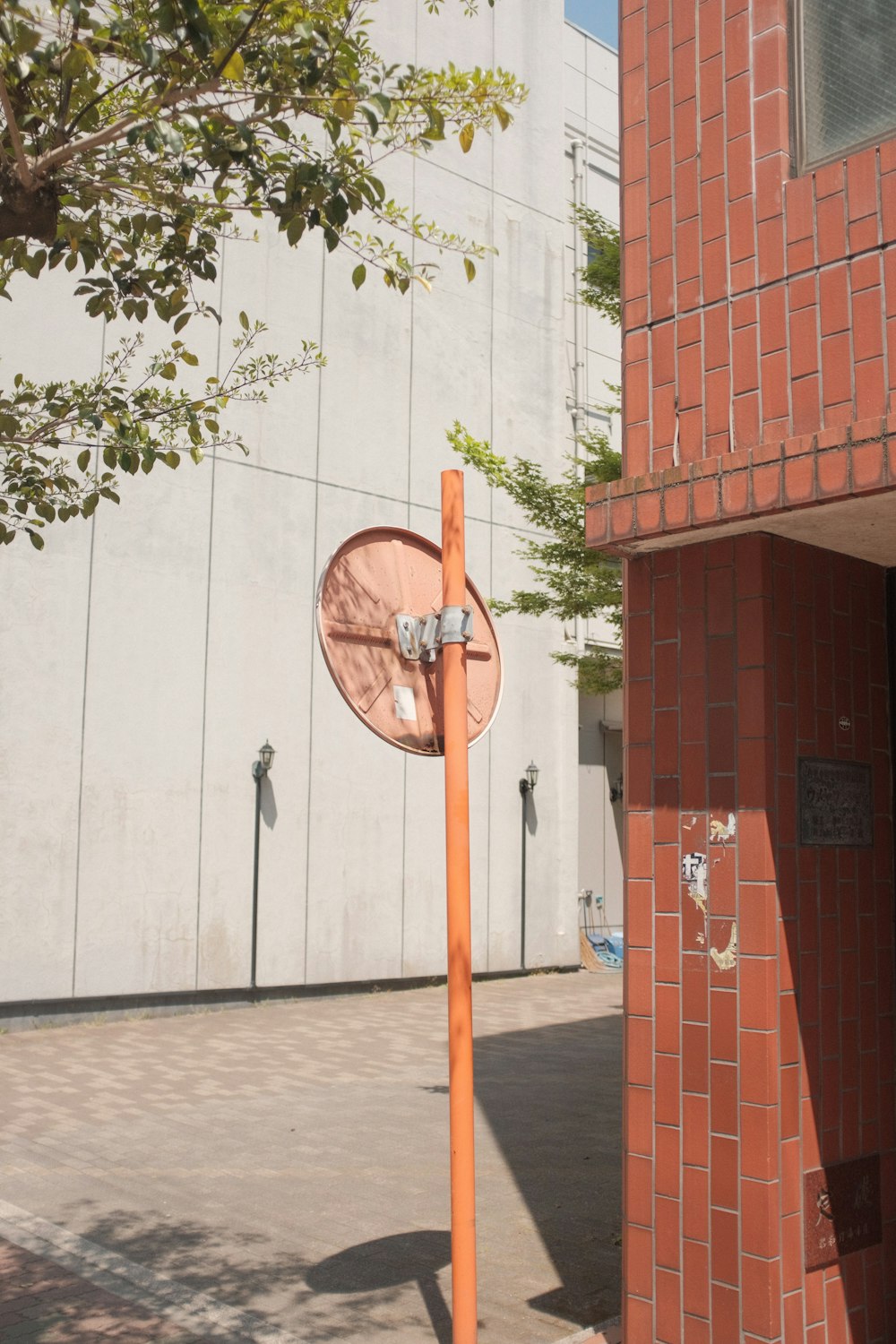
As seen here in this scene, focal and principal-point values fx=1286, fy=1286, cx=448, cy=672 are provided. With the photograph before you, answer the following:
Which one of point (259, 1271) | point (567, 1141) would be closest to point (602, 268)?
point (567, 1141)

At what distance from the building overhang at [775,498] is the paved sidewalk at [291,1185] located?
3.30m

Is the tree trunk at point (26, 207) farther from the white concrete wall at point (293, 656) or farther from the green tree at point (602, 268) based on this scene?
the white concrete wall at point (293, 656)

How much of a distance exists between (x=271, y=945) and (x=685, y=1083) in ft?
38.3

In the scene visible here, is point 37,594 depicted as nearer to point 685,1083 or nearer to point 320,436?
point 320,436

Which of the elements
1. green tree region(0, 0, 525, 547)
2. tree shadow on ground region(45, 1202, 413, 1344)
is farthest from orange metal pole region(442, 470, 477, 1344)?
tree shadow on ground region(45, 1202, 413, 1344)

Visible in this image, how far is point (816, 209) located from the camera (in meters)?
4.44

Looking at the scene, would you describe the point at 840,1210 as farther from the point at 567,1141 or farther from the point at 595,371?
the point at 595,371

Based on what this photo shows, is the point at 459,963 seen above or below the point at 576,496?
below

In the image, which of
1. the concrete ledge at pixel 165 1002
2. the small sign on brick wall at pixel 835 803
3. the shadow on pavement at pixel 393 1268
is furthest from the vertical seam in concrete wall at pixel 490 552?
the small sign on brick wall at pixel 835 803

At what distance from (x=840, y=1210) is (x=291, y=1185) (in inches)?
161

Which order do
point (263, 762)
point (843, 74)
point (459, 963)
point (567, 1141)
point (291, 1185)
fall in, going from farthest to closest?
point (263, 762) < point (567, 1141) < point (291, 1185) < point (843, 74) < point (459, 963)

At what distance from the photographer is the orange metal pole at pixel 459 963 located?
405 cm

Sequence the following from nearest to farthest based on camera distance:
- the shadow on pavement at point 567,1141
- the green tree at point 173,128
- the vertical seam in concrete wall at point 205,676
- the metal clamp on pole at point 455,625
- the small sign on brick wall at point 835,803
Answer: the metal clamp on pole at point 455,625, the green tree at point 173,128, the small sign on brick wall at point 835,803, the shadow on pavement at point 567,1141, the vertical seam in concrete wall at point 205,676

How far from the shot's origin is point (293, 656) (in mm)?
16141
